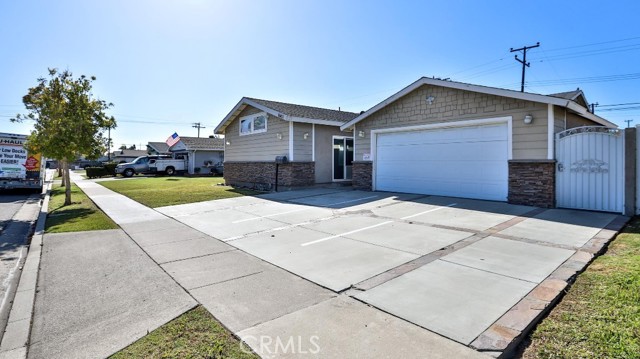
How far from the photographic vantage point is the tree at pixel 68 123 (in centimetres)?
1154

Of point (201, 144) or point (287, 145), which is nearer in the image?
point (287, 145)

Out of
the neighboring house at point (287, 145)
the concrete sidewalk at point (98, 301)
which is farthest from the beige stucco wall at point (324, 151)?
the concrete sidewalk at point (98, 301)

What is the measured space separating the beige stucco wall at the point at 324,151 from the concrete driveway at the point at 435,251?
574cm

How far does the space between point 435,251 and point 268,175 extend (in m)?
11.7

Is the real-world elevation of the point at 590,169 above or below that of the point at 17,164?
below

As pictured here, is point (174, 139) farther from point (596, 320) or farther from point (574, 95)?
point (596, 320)

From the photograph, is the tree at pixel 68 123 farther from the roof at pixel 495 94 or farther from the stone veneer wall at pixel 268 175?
the roof at pixel 495 94

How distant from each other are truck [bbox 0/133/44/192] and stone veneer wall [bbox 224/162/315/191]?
30.0 feet

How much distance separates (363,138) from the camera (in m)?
13.8

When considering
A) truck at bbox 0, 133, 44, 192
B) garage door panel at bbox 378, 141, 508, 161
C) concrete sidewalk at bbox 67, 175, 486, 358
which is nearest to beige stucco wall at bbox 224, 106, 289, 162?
garage door panel at bbox 378, 141, 508, 161

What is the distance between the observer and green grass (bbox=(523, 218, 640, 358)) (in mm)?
2693

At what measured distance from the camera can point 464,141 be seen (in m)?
10.8

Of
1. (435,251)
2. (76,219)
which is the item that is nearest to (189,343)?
(435,251)

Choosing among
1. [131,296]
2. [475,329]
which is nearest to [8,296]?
[131,296]
